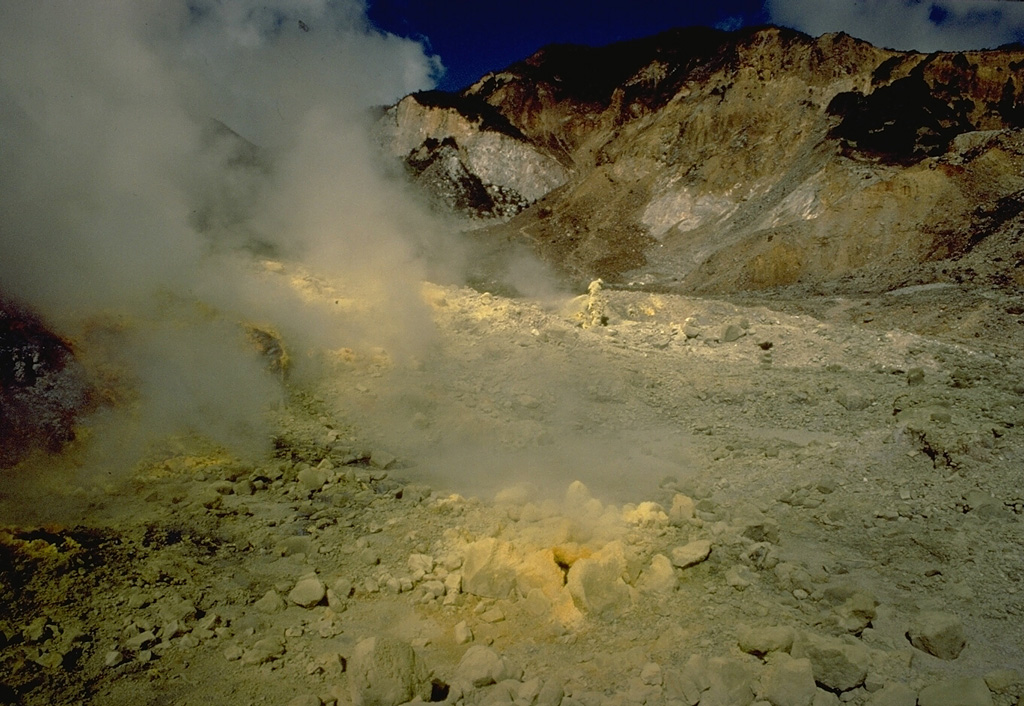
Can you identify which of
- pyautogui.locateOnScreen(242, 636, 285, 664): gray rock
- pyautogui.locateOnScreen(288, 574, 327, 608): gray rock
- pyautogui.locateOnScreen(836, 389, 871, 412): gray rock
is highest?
pyautogui.locateOnScreen(836, 389, 871, 412): gray rock

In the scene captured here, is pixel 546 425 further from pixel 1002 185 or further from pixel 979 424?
pixel 1002 185

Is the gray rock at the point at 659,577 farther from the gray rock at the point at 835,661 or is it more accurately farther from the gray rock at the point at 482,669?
the gray rock at the point at 482,669

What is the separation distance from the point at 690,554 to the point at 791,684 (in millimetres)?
1019

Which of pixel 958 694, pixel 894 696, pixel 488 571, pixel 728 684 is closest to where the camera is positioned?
pixel 958 694

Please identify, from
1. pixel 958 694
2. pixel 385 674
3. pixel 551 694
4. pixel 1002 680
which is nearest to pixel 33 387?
pixel 385 674

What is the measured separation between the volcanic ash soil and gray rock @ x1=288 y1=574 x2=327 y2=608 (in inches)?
0.5

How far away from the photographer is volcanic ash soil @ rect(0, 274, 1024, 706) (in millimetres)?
2523

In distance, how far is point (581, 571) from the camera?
3.11m

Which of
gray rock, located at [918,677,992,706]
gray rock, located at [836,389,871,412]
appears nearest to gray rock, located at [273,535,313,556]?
gray rock, located at [918,677,992,706]

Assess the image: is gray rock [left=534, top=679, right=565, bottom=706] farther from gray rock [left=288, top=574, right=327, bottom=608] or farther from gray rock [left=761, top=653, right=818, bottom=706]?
gray rock [left=288, top=574, right=327, bottom=608]

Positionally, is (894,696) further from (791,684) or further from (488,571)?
(488,571)

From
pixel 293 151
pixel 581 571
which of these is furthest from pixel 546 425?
pixel 293 151

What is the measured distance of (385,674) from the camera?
2.46 metres

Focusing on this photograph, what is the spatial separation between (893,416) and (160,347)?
7.23 m
